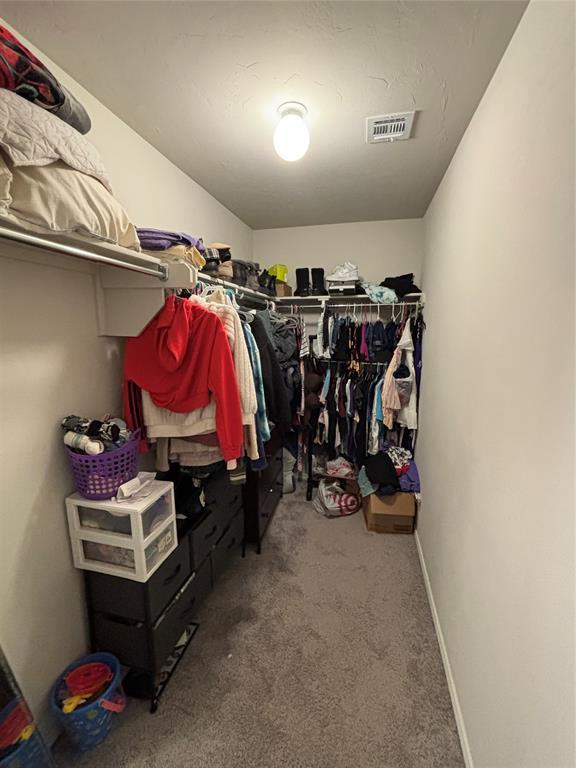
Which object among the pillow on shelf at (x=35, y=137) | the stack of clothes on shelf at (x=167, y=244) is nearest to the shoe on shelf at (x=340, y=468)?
the stack of clothes on shelf at (x=167, y=244)

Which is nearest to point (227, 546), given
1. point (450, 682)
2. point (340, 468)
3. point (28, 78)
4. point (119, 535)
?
point (119, 535)

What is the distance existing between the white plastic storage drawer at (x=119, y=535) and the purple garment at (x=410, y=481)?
73.2 inches

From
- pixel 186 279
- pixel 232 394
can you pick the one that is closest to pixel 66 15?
pixel 186 279

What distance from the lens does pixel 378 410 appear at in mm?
2766

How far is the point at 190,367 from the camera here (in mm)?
1438

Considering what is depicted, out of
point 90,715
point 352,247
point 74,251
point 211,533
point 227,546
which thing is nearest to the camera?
point 74,251

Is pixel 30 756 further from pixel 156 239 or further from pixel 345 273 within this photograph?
pixel 345 273

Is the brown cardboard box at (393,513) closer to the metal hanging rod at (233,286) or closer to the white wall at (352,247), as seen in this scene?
the metal hanging rod at (233,286)

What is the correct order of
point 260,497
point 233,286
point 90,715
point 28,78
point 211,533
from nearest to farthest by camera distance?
1. point 28,78
2. point 90,715
3. point 211,533
4. point 233,286
5. point 260,497

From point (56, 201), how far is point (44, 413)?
739mm

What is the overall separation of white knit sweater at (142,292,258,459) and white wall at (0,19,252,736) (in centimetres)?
21

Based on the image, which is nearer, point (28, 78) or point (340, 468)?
point (28, 78)

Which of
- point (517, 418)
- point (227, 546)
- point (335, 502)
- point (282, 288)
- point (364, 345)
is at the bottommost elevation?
point (335, 502)

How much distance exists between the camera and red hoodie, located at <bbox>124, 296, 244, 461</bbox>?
1426 mm
